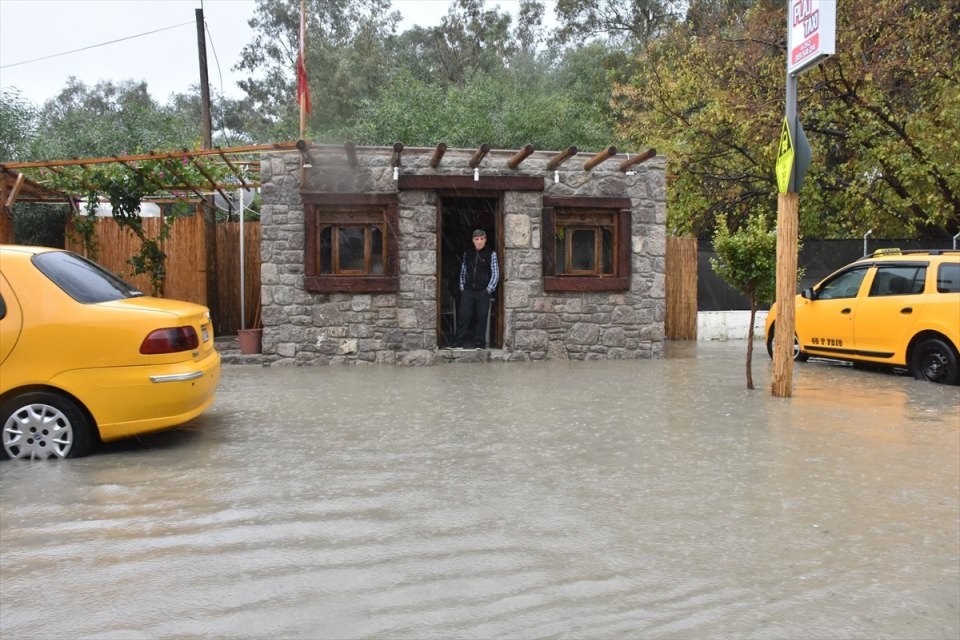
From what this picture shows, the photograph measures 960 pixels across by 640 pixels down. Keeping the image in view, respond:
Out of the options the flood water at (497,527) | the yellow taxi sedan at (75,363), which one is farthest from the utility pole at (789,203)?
the yellow taxi sedan at (75,363)

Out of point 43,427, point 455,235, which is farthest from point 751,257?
point 43,427

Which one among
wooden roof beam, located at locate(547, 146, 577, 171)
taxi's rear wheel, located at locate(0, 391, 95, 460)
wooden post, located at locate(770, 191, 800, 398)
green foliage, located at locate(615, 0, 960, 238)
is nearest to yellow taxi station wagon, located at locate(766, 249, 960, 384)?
wooden post, located at locate(770, 191, 800, 398)

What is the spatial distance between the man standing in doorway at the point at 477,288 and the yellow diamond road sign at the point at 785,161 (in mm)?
5268

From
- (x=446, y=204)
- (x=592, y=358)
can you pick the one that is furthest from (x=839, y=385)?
(x=446, y=204)

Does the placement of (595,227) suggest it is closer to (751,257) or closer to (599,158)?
(599,158)

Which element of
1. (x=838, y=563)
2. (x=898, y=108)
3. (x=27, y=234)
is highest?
(x=898, y=108)

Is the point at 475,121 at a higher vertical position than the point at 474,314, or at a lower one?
higher

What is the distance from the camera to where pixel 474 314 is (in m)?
14.3

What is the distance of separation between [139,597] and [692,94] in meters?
20.6

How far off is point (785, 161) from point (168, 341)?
22.0 feet

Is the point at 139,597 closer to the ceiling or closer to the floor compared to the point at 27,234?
closer to the floor

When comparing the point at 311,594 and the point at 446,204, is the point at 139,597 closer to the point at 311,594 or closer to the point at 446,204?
the point at 311,594

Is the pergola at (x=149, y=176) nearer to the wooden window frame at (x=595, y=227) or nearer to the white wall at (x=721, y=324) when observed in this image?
the wooden window frame at (x=595, y=227)

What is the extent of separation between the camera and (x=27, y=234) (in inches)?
621
